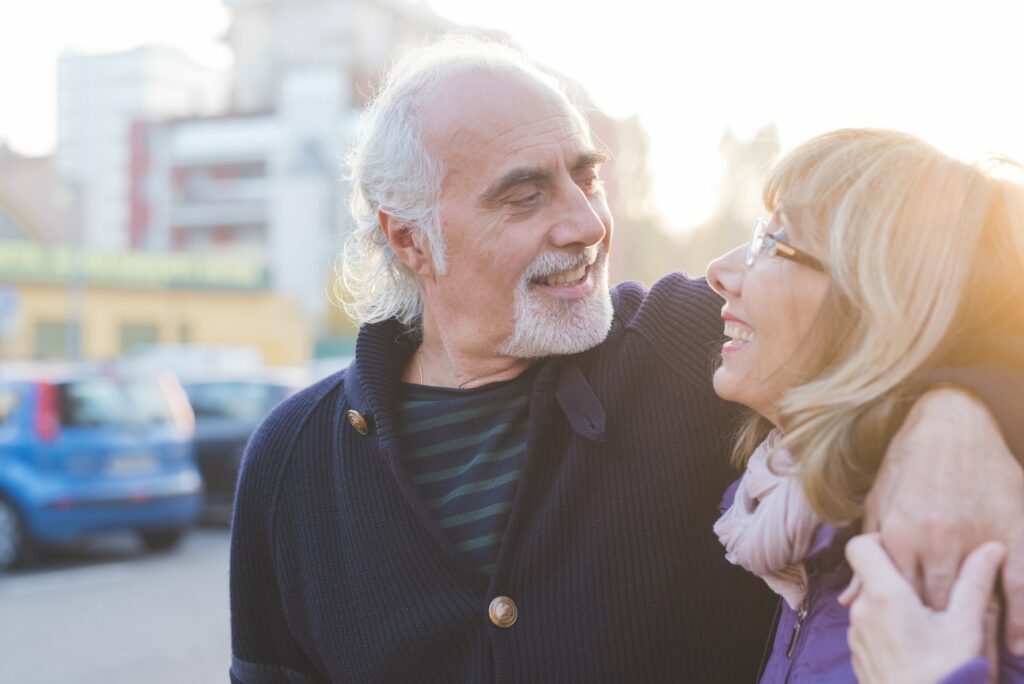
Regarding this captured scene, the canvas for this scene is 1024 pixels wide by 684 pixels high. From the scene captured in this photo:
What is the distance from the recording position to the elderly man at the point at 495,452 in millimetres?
2113

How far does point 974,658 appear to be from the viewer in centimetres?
125

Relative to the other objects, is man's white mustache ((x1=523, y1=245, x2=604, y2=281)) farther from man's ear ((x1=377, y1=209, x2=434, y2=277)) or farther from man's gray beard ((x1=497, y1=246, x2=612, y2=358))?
man's ear ((x1=377, y1=209, x2=434, y2=277))

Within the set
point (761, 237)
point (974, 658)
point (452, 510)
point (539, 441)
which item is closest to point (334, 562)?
point (452, 510)

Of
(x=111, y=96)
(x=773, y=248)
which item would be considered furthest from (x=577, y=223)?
(x=111, y=96)

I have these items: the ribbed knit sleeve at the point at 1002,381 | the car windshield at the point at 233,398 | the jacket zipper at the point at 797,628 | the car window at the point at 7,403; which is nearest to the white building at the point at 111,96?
the car windshield at the point at 233,398

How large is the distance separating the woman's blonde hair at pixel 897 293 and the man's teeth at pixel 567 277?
0.94 m

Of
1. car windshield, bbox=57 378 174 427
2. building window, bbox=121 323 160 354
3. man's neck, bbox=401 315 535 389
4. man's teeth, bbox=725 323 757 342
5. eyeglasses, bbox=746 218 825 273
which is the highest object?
eyeglasses, bbox=746 218 825 273

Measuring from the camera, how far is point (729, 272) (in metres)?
1.78

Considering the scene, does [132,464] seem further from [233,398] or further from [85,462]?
[233,398]

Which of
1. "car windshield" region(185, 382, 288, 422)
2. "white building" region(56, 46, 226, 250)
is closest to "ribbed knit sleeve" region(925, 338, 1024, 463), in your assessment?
"car windshield" region(185, 382, 288, 422)

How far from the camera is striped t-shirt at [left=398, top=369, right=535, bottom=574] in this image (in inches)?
89.0

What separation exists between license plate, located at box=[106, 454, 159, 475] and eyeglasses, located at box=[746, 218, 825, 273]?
8746 millimetres

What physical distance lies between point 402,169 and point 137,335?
1476 inches

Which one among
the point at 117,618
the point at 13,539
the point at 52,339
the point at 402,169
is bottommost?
the point at 52,339
